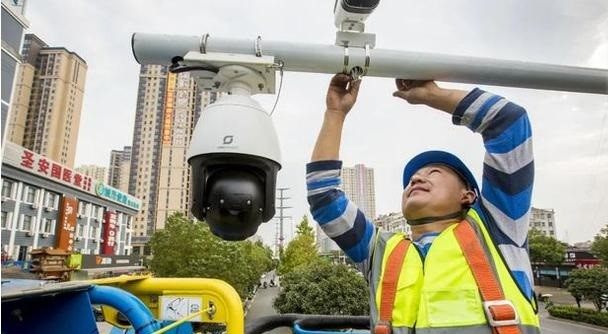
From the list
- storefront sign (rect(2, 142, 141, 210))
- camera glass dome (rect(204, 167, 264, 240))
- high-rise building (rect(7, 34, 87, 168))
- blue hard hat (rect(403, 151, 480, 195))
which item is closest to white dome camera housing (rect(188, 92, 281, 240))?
camera glass dome (rect(204, 167, 264, 240))

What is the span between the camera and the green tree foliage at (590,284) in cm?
2058

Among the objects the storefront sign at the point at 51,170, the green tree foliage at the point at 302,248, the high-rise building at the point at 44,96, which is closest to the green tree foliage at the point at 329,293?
Result: the green tree foliage at the point at 302,248

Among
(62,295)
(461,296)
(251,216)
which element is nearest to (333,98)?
(251,216)

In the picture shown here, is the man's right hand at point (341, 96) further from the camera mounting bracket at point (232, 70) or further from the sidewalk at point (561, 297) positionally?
the sidewalk at point (561, 297)

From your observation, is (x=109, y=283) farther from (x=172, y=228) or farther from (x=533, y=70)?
(x=172, y=228)

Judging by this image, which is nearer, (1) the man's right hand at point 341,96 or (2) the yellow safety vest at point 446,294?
(2) the yellow safety vest at point 446,294

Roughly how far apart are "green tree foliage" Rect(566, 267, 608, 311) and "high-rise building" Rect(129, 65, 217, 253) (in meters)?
57.9

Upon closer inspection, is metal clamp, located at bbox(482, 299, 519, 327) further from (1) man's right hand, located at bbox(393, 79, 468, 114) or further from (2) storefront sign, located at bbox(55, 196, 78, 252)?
(2) storefront sign, located at bbox(55, 196, 78, 252)

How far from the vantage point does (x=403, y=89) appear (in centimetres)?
142

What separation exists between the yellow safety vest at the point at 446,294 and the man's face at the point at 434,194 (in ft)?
0.34

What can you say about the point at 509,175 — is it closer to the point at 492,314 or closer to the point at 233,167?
the point at 492,314

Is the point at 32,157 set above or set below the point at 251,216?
above

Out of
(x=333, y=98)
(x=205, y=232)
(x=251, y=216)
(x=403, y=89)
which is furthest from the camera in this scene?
(x=205, y=232)

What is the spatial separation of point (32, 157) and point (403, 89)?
32838 millimetres
